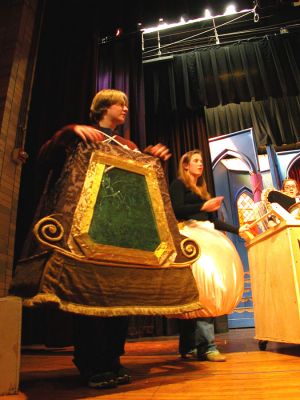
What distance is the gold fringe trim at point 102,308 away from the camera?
2.92 feet

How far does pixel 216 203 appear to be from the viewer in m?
1.74

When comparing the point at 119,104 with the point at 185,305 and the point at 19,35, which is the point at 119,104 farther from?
the point at 19,35

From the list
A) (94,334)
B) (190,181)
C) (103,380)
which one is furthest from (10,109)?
(103,380)

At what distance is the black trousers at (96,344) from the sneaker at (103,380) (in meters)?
0.02

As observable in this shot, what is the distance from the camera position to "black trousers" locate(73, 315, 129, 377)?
43.0 inches

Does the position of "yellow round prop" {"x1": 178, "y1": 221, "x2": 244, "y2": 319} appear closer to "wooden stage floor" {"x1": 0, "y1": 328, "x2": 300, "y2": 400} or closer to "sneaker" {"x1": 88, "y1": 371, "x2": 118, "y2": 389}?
"wooden stage floor" {"x1": 0, "y1": 328, "x2": 300, "y2": 400}

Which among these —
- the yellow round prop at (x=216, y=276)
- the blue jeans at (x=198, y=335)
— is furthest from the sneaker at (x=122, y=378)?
the blue jeans at (x=198, y=335)

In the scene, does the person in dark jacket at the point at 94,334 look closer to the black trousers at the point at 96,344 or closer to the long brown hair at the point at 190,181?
the black trousers at the point at 96,344

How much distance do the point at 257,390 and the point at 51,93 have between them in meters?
3.01

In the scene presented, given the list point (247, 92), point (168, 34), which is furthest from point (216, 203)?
point (168, 34)

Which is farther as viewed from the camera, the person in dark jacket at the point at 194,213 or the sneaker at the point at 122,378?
the person in dark jacket at the point at 194,213

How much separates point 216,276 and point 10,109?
158cm

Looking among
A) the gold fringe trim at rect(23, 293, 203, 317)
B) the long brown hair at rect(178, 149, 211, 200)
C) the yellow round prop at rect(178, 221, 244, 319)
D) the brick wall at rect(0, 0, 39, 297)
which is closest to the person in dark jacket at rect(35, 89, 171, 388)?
the gold fringe trim at rect(23, 293, 203, 317)

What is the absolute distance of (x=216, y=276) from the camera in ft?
5.35
